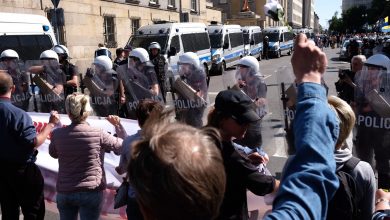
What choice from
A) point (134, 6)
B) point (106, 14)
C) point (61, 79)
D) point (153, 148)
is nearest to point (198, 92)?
point (61, 79)

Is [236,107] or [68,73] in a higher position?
[236,107]

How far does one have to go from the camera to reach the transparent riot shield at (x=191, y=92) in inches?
239

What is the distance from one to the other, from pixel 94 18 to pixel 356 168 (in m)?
21.1

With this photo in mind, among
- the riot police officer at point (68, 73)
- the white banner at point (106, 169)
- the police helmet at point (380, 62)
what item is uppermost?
the police helmet at point (380, 62)

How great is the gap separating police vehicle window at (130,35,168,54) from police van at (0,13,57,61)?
6.21 metres

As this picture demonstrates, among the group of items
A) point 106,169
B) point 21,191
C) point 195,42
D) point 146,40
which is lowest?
point 106,169

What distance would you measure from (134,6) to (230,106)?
79.7 ft

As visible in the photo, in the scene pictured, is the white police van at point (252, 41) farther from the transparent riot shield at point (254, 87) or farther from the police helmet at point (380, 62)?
the police helmet at point (380, 62)

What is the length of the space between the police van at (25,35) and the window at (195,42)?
25.1 ft

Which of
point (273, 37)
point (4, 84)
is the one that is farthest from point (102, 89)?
point (273, 37)

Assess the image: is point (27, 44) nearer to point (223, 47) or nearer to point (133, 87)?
point (133, 87)

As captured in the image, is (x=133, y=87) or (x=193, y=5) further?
(x=193, y=5)

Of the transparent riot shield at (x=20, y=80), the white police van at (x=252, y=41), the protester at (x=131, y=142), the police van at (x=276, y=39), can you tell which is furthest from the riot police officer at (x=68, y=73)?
the police van at (x=276, y=39)

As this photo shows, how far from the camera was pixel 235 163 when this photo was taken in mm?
2201
